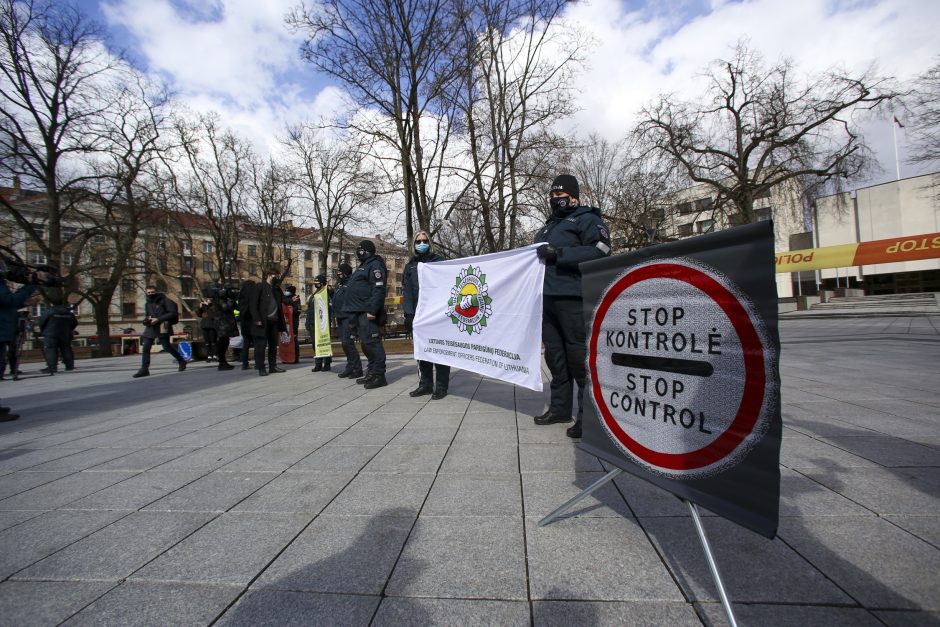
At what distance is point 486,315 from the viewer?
158 inches

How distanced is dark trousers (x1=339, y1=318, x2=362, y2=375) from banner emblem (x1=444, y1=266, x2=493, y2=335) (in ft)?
8.47

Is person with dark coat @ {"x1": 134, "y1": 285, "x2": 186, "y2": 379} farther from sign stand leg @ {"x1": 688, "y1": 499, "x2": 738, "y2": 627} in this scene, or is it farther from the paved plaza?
sign stand leg @ {"x1": 688, "y1": 499, "x2": 738, "y2": 627}

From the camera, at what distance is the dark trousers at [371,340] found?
233 inches

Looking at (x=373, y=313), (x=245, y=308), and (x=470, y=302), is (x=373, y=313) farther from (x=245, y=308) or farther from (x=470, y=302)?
(x=245, y=308)

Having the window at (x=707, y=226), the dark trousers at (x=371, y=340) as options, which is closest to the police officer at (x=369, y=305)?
the dark trousers at (x=371, y=340)

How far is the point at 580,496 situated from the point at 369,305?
4.59 meters

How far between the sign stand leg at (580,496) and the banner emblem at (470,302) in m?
2.22

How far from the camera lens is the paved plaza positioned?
1.46 metres

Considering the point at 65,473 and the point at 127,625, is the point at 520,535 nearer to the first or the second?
the point at 127,625

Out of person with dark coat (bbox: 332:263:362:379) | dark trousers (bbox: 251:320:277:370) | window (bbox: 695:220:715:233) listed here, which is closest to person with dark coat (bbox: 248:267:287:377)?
dark trousers (bbox: 251:320:277:370)

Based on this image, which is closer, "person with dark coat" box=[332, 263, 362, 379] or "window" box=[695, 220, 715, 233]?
"person with dark coat" box=[332, 263, 362, 379]

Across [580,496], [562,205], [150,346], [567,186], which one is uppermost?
[567,186]

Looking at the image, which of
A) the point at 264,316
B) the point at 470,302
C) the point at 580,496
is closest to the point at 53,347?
the point at 264,316

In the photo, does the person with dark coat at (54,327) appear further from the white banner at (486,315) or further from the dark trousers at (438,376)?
the white banner at (486,315)
